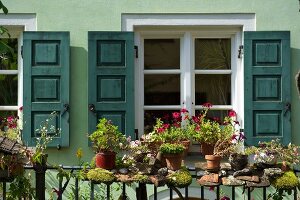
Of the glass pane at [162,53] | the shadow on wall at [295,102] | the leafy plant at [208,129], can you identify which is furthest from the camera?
the glass pane at [162,53]

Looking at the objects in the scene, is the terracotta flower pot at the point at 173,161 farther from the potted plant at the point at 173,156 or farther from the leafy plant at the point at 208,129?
the leafy plant at the point at 208,129

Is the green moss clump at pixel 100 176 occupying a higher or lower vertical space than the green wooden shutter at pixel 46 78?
lower

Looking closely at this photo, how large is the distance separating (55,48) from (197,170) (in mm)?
2590

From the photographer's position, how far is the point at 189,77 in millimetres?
7305

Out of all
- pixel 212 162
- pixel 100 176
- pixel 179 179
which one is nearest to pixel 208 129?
pixel 212 162

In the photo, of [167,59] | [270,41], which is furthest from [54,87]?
[270,41]

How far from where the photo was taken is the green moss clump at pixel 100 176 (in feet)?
17.1

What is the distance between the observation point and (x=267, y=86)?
279 inches

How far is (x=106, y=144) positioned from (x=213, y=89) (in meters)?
2.42

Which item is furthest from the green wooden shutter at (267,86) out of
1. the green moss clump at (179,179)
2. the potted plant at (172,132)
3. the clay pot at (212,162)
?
the green moss clump at (179,179)

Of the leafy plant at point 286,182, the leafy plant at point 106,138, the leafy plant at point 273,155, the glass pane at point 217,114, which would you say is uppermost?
the glass pane at point 217,114

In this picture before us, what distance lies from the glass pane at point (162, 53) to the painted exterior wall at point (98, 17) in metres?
0.44

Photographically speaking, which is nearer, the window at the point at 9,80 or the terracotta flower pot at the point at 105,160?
the terracotta flower pot at the point at 105,160

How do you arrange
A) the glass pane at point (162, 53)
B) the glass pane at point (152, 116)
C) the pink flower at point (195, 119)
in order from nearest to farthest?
the pink flower at point (195, 119) → the glass pane at point (152, 116) → the glass pane at point (162, 53)
